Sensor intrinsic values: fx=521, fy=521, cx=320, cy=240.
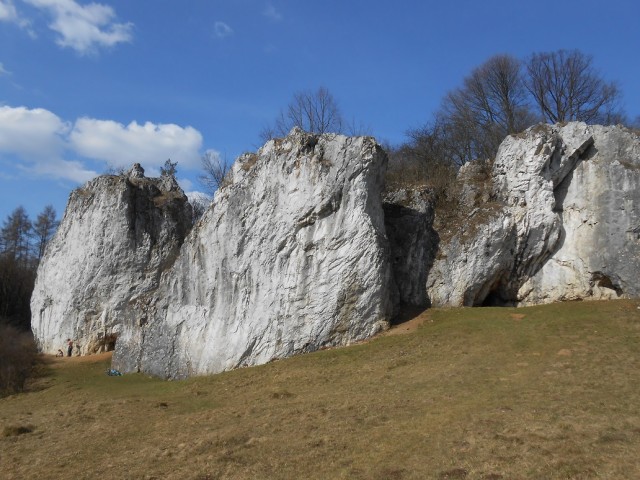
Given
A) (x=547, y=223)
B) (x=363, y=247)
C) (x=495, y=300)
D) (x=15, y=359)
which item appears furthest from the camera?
(x=15, y=359)

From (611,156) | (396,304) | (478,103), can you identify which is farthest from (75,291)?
(478,103)

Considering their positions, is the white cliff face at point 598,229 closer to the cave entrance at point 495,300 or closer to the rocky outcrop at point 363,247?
the rocky outcrop at point 363,247

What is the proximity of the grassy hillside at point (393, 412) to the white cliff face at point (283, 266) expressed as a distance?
140cm

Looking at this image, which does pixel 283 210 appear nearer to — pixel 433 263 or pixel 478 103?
pixel 433 263

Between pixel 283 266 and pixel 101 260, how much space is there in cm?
1397

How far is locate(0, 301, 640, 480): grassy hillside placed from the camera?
938 cm

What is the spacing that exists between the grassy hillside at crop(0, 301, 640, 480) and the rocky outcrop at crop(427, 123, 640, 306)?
2150 mm

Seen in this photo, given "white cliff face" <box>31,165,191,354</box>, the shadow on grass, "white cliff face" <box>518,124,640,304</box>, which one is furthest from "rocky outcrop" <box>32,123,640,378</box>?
"white cliff face" <box>31,165,191,354</box>

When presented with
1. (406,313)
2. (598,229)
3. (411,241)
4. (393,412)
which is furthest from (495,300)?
(393,412)

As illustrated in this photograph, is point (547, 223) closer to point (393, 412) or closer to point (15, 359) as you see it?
point (393, 412)

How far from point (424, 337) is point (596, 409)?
Answer: 27.5ft

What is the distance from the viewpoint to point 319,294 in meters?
20.5

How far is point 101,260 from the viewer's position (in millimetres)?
29812

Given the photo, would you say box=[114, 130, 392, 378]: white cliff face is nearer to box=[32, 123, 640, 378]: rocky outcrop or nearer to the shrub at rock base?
box=[32, 123, 640, 378]: rocky outcrop
